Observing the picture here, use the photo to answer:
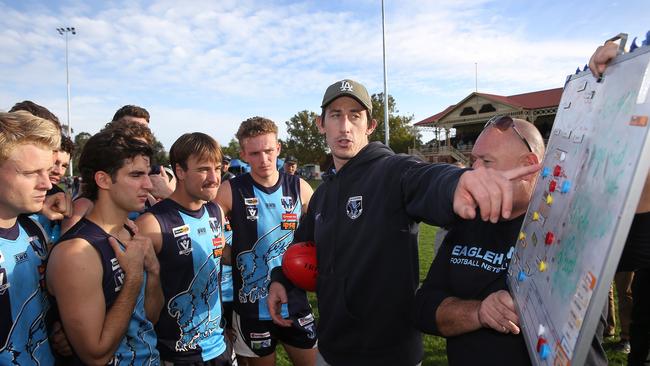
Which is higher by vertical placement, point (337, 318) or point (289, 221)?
point (289, 221)

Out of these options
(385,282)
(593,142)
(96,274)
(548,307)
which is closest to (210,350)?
(96,274)

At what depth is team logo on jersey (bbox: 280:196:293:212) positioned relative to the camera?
12.7 ft

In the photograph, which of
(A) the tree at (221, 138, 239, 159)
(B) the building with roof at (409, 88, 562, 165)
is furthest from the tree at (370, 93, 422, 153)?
(A) the tree at (221, 138, 239, 159)

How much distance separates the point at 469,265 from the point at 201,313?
6.62 feet

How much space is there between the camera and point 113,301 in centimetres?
219

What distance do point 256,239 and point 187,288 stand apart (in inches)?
35.3

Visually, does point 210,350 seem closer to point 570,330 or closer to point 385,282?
point 385,282

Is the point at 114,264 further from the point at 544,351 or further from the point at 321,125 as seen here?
the point at 544,351

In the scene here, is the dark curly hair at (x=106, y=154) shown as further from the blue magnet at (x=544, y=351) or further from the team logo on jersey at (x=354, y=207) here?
the blue magnet at (x=544, y=351)

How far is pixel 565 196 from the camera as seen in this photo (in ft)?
3.95

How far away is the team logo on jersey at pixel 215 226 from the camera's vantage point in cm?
322

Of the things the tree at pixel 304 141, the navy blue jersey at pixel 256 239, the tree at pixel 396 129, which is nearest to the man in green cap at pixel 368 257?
the navy blue jersey at pixel 256 239

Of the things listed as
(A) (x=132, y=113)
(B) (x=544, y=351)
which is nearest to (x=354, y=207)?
(B) (x=544, y=351)

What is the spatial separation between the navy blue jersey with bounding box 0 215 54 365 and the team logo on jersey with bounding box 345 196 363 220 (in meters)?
1.76
